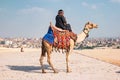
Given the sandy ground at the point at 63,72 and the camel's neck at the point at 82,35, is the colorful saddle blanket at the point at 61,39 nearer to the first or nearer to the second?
the camel's neck at the point at 82,35

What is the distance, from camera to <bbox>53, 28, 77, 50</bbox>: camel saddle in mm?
15195

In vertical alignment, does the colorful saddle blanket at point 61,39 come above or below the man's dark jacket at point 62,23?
below

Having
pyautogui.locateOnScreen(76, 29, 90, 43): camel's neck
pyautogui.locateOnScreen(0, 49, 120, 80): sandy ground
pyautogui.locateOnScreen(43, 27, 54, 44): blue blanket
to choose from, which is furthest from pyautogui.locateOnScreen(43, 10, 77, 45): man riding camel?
pyautogui.locateOnScreen(0, 49, 120, 80): sandy ground

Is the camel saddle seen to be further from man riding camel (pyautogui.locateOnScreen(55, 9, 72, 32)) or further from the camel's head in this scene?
the camel's head

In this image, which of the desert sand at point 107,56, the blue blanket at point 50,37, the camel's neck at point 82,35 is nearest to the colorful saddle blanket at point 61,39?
the blue blanket at point 50,37

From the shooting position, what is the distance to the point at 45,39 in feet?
49.5

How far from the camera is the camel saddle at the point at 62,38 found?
15195mm

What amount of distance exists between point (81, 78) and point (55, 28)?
124 inches

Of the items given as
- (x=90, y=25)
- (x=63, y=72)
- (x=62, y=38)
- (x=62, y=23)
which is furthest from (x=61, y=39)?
(x=90, y=25)

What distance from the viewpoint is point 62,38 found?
15.3 meters

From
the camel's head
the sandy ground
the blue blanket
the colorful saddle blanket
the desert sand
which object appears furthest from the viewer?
the desert sand

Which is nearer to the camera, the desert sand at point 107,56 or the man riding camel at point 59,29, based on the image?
the man riding camel at point 59,29

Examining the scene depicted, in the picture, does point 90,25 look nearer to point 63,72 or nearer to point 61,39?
point 61,39

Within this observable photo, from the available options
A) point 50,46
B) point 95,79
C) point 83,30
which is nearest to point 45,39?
point 50,46
